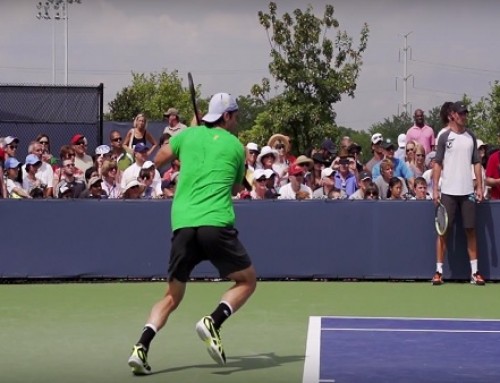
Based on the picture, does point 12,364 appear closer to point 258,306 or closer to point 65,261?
point 258,306

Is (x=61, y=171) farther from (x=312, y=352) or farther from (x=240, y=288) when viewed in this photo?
(x=240, y=288)

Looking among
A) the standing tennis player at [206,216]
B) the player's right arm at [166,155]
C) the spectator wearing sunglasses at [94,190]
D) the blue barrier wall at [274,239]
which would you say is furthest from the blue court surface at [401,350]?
the spectator wearing sunglasses at [94,190]

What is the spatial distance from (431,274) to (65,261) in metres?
4.28

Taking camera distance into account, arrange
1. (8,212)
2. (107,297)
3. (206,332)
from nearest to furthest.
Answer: (206,332) < (107,297) < (8,212)

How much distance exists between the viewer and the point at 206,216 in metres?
6.14

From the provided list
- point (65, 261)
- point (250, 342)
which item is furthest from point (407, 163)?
point (250, 342)

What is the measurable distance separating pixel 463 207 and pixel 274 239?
221cm

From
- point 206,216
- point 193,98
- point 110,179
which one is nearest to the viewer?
point 206,216

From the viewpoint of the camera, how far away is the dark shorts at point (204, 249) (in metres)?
6.13

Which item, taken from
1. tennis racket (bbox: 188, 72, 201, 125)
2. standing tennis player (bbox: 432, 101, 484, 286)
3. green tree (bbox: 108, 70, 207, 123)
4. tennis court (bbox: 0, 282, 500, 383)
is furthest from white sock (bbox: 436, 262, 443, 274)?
green tree (bbox: 108, 70, 207, 123)

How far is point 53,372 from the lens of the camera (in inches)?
251

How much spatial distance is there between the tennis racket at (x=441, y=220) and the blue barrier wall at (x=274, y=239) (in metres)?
0.40

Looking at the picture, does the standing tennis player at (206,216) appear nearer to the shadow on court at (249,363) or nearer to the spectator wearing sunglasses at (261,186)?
the shadow on court at (249,363)

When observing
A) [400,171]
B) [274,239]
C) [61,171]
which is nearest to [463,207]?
[400,171]
